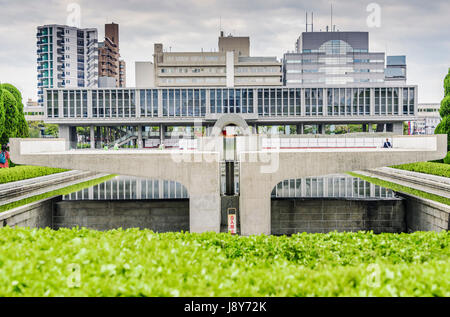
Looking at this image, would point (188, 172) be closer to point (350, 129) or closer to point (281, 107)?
point (281, 107)

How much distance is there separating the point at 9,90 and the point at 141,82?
81223 millimetres

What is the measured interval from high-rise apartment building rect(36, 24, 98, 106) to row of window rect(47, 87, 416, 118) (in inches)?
2742

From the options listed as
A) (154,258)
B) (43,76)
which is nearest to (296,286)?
(154,258)

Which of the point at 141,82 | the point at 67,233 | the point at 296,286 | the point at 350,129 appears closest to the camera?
the point at 296,286

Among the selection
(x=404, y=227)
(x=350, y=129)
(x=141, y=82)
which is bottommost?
(x=404, y=227)


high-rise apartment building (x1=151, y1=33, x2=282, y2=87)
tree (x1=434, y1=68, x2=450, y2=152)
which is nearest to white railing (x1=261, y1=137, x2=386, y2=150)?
tree (x1=434, y1=68, x2=450, y2=152)

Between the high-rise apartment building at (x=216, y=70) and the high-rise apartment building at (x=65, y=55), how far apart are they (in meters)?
50.2

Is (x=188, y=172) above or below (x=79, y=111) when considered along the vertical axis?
below

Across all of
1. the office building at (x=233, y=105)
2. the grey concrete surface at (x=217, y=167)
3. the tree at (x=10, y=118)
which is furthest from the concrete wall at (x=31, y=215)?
the office building at (x=233, y=105)

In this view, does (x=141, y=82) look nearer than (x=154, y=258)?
No

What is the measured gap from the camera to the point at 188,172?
752 inches

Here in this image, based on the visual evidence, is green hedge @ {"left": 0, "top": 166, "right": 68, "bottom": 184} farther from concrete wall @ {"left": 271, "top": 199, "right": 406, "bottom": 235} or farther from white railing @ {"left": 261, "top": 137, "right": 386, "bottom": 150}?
white railing @ {"left": 261, "top": 137, "right": 386, "bottom": 150}

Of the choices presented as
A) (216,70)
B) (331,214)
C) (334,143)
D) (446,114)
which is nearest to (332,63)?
(216,70)

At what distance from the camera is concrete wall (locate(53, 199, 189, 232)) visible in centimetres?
2330
